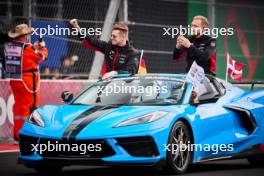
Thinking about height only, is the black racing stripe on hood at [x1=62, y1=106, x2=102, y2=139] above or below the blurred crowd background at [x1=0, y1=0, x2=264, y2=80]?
below

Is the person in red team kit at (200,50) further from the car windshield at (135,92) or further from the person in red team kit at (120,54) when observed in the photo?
the car windshield at (135,92)

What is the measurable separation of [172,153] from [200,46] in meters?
4.07

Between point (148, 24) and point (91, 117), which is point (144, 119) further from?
point (148, 24)

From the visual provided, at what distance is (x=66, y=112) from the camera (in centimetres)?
1088

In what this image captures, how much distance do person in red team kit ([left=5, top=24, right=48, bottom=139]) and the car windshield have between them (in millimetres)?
4375

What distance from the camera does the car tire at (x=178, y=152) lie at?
10.4 meters

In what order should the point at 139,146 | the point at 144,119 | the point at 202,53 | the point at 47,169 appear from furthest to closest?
the point at 202,53, the point at 47,169, the point at 144,119, the point at 139,146

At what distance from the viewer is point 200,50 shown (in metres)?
13.9

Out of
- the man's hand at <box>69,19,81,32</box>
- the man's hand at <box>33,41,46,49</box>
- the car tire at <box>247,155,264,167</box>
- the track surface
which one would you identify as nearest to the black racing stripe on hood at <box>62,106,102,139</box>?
the track surface

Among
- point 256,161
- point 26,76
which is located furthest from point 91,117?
point 26,76

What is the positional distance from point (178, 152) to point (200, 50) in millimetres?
3551

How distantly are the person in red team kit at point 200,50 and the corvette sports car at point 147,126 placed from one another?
1555mm

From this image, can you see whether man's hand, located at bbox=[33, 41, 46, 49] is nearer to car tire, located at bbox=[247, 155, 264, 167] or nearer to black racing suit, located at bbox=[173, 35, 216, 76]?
black racing suit, located at bbox=[173, 35, 216, 76]

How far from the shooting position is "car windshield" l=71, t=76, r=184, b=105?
439 inches
